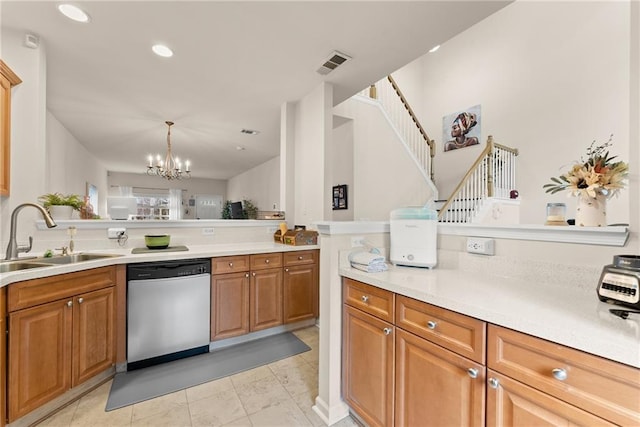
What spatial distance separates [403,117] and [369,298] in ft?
15.9

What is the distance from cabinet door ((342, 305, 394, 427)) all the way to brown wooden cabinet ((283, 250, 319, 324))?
1272mm

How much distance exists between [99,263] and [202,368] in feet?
3.74

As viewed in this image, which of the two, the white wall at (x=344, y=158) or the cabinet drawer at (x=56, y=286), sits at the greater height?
the white wall at (x=344, y=158)

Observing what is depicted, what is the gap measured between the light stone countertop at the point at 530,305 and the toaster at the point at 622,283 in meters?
0.05

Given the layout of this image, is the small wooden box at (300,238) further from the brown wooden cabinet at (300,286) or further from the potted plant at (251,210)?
the potted plant at (251,210)

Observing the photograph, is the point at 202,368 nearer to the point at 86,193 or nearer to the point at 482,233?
the point at 482,233

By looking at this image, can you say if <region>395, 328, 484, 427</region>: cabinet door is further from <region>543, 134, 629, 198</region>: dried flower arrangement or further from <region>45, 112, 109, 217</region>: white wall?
<region>45, 112, 109, 217</region>: white wall

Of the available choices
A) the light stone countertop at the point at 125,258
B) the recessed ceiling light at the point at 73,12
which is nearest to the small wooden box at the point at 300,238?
the light stone countertop at the point at 125,258

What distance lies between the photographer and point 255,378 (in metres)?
2.04

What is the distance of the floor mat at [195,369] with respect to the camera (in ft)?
6.08

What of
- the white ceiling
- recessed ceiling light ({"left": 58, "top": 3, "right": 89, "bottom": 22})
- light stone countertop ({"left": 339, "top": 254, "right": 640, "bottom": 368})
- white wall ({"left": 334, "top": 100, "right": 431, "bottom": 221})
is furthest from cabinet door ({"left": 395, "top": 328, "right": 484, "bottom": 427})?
white wall ({"left": 334, "top": 100, "right": 431, "bottom": 221})

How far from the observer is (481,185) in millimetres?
4500

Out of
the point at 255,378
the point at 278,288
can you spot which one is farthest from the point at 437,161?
the point at 255,378

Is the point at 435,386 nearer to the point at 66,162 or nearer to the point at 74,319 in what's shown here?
the point at 74,319
